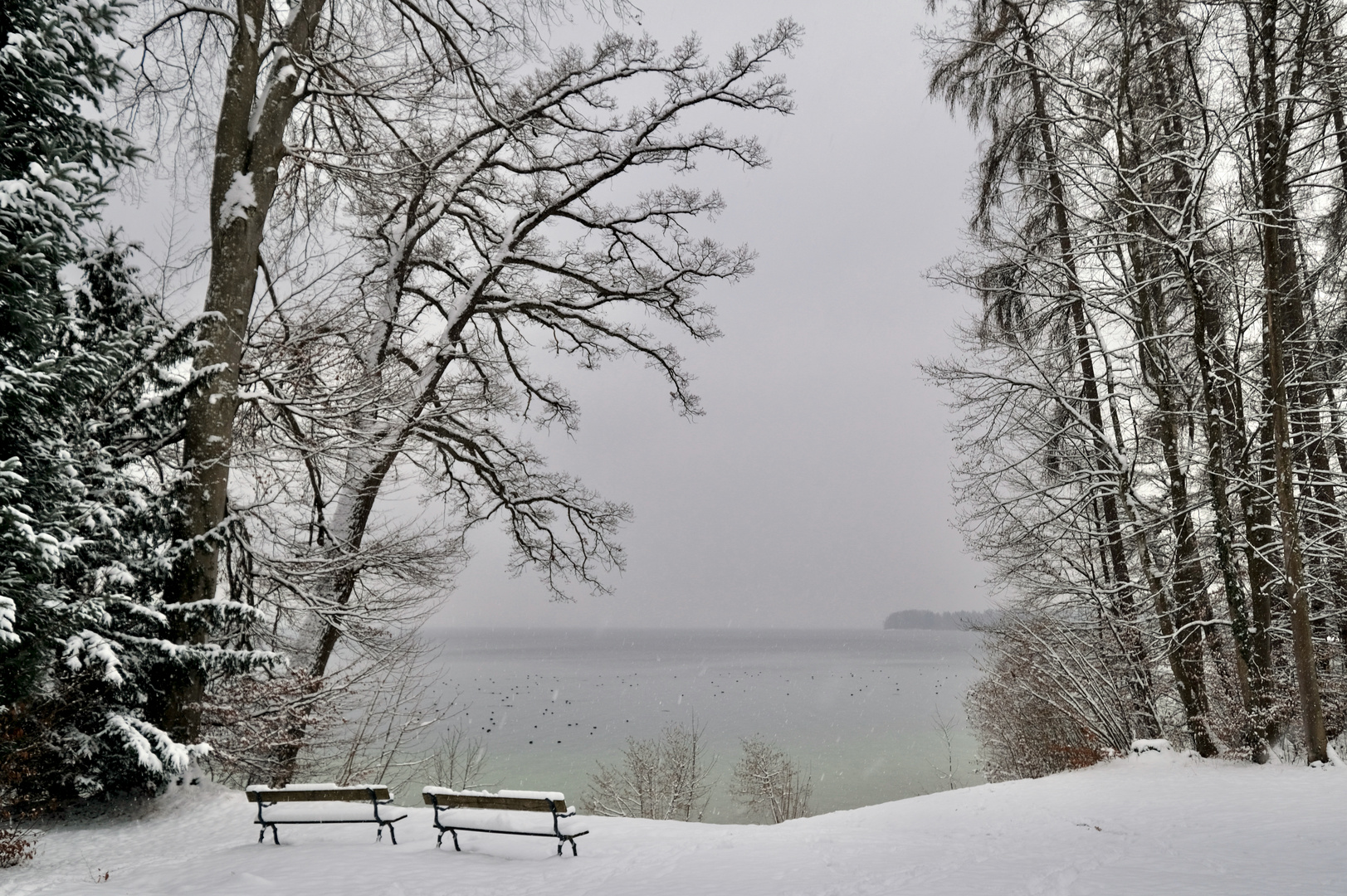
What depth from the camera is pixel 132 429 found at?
27.3 ft

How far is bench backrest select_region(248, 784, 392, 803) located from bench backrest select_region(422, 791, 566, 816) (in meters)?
0.52

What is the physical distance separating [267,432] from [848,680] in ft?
291

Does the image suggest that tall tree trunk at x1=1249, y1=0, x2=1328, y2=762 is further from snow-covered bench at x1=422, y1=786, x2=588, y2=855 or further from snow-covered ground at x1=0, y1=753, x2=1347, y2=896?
snow-covered bench at x1=422, y1=786, x2=588, y2=855

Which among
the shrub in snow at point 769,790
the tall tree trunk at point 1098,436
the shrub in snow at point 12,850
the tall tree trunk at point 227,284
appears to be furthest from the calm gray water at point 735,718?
the tall tree trunk at point 1098,436

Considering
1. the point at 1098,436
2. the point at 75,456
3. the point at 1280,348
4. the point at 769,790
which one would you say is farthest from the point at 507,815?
the point at 769,790

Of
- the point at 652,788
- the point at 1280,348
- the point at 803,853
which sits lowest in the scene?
the point at 652,788

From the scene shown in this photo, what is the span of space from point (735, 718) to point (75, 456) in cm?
4892

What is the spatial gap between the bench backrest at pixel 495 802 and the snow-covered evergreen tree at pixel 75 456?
2.45m

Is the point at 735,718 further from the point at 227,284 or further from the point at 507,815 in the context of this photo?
the point at 227,284

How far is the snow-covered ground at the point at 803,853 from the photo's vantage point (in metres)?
5.42

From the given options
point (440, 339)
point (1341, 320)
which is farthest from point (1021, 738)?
point (440, 339)

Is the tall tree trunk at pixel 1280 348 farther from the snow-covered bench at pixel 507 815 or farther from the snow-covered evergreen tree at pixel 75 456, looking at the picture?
the snow-covered evergreen tree at pixel 75 456

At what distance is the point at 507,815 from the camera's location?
6762 millimetres

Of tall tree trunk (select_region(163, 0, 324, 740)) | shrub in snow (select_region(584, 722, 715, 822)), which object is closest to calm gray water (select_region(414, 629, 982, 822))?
shrub in snow (select_region(584, 722, 715, 822))
